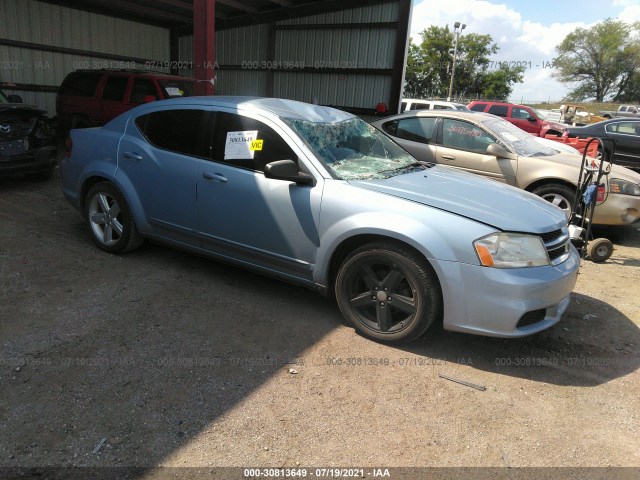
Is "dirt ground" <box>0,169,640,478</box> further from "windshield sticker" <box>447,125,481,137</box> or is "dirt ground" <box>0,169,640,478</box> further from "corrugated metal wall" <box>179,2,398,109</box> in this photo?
"corrugated metal wall" <box>179,2,398,109</box>

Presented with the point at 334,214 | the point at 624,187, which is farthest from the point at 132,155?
the point at 624,187

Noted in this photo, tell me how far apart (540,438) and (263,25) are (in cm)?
1514

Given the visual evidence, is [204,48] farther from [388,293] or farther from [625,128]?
[625,128]

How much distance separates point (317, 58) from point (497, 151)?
9286 mm

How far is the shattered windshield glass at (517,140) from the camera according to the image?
680 centimetres

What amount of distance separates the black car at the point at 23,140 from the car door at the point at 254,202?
4.12 m

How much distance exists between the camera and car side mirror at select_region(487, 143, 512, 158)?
21.6 ft

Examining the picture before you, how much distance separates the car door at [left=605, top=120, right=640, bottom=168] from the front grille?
28.9 ft

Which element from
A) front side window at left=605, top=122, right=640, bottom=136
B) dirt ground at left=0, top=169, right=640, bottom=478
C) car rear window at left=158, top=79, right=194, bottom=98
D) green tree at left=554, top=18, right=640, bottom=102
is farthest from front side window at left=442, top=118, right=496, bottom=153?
green tree at left=554, top=18, right=640, bottom=102

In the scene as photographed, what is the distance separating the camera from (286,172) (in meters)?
3.59

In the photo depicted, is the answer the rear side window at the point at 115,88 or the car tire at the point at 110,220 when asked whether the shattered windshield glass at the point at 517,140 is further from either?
the rear side window at the point at 115,88

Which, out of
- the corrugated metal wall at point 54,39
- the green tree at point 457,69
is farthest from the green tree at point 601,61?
the corrugated metal wall at point 54,39

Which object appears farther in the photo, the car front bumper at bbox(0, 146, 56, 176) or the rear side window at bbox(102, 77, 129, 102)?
the rear side window at bbox(102, 77, 129, 102)

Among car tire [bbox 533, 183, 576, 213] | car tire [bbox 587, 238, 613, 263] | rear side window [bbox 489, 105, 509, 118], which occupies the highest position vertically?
rear side window [bbox 489, 105, 509, 118]
